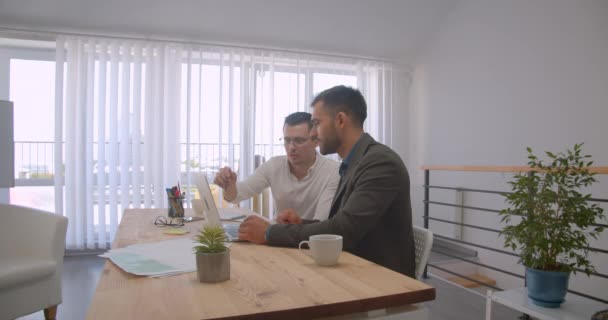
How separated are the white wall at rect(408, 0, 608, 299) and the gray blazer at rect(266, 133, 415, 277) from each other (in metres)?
2.42

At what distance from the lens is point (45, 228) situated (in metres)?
2.22

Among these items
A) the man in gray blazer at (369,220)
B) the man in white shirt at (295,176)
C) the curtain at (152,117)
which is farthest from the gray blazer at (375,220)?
the curtain at (152,117)

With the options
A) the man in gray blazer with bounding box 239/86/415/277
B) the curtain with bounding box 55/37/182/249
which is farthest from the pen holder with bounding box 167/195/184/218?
the curtain with bounding box 55/37/182/249

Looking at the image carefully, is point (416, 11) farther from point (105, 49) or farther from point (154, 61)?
point (105, 49)

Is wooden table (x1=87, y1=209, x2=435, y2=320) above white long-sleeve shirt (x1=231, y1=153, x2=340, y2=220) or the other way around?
the other way around

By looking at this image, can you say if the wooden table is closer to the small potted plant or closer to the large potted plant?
the small potted plant

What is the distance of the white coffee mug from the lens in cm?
105

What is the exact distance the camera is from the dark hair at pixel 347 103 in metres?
1.62

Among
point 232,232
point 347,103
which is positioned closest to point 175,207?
point 232,232

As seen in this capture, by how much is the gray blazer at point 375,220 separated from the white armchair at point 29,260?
1449mm

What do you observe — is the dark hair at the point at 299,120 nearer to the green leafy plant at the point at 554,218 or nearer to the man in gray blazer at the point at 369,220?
the man in gray blazer at the point at 369,220

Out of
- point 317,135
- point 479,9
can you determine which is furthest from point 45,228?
point 479,9

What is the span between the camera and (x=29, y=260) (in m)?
2.14

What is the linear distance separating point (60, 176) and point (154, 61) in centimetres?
134
